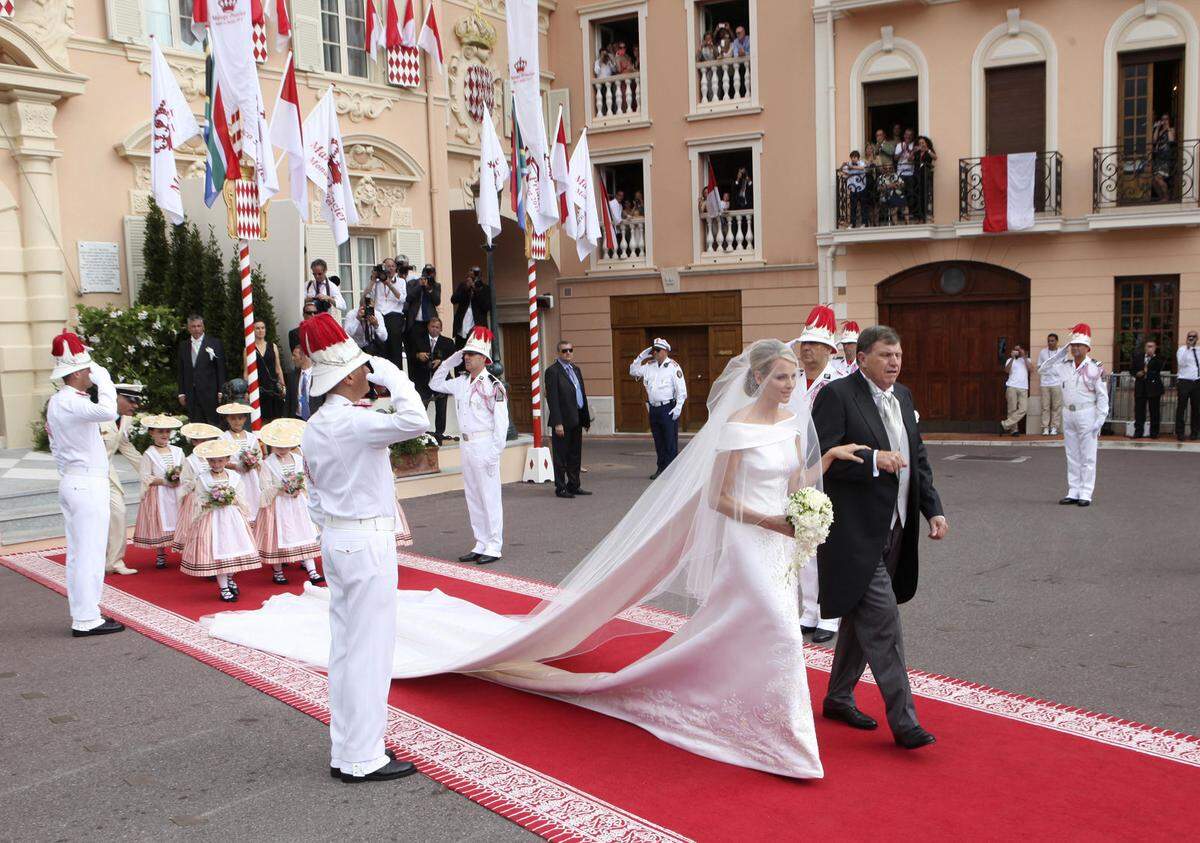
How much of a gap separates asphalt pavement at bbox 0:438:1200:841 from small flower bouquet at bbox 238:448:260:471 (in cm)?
180

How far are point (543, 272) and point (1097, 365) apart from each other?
14.6 metres

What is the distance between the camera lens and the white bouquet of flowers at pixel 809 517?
470cm

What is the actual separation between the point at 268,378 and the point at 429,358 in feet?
8.95

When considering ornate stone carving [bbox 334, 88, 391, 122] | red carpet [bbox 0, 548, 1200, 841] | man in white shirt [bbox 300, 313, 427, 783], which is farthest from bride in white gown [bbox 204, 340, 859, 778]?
ornate stone carving [bbox 334, 88, 391, 122]

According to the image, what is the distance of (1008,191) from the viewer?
1931 centimetres

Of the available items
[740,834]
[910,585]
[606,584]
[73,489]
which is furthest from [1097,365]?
[73,489]

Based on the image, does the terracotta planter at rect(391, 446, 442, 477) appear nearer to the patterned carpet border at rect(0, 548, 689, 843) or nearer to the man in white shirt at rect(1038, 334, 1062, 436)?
the patterned carpet border at rect(0, 548, 689, 843)

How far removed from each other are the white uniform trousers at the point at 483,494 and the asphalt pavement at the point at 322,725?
319 mm

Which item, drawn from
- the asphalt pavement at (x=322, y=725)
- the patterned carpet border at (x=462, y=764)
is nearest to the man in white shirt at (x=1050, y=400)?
the asphalt pavement at (x=322, y=725)

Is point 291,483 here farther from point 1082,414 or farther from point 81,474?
point 1082,414

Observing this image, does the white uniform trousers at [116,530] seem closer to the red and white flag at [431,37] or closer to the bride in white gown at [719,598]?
the bride in white gown at [719,598]

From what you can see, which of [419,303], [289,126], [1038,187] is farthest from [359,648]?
[1038,187]

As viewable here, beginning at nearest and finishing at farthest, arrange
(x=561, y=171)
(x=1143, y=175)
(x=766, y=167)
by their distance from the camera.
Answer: (x=561, y=171) → (x=1143, y=175) → (x=766, y=167)

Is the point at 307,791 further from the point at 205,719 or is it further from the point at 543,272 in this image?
the point at 543,272
